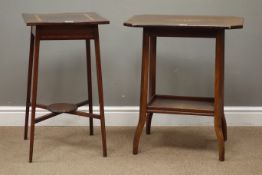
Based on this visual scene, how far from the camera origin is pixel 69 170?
7.60 feet

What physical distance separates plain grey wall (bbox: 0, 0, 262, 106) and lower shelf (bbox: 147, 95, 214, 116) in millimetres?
265

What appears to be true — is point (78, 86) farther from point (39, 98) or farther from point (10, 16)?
point (10, 16)

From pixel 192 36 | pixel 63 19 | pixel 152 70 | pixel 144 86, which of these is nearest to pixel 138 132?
pixel 144 86

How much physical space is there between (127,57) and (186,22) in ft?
2.15

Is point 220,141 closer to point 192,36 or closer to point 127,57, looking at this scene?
point 192,36

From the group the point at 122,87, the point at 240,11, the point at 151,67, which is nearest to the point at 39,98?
the point at 122,87

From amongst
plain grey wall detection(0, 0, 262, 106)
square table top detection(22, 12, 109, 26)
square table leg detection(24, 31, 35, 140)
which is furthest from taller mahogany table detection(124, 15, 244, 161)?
square table leg detection(24, 31, 35, 140)

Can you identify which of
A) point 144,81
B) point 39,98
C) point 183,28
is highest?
point 183,28

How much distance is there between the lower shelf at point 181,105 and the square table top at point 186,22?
46 centimetres

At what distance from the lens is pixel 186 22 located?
234cm

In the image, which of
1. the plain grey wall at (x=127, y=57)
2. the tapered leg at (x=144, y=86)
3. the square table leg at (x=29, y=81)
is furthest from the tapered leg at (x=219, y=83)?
the square table leg at (x=29, y=81)

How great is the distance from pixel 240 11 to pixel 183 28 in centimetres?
67

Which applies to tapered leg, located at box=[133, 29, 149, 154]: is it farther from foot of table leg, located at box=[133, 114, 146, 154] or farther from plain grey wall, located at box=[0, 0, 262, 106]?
plain grey wall, located at box=[0, 0, 262, 106]

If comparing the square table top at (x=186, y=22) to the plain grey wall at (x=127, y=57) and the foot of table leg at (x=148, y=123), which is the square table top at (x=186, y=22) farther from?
the foot of table leg at (x=148, y=123)
